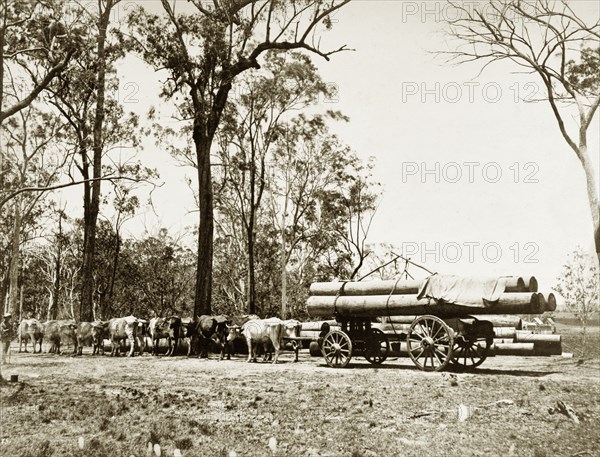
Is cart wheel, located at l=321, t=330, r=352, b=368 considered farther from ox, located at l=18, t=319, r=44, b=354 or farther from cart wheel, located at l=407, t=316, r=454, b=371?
ox, located at l=18, t=319, r=44, b=354

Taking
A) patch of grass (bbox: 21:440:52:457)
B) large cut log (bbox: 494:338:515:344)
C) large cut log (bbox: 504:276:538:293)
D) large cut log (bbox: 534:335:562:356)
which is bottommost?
patch of grass (bbox: 21:440:52:457)

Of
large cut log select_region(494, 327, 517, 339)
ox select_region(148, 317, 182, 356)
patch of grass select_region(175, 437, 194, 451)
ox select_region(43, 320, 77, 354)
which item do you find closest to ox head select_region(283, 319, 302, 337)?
ox select_region(148, 317, 182, 356)

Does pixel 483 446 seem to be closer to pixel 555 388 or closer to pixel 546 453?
pixel 546 453

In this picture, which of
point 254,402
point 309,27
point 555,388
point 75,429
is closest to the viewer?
point 75,429

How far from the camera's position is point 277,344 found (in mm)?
17953

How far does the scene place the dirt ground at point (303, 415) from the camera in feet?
22.1

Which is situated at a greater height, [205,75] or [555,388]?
[205,75]

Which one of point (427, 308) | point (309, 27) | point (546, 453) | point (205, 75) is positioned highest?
point (309, 27)

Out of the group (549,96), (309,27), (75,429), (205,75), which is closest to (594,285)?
(549,96)

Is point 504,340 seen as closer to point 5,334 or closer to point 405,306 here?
point 405,306

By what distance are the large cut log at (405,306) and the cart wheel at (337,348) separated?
1.85 ft

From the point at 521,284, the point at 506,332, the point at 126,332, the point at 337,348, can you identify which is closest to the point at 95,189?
the point at 126,332

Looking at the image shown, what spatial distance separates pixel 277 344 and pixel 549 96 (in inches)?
425

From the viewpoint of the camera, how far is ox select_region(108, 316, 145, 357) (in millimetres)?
21406
